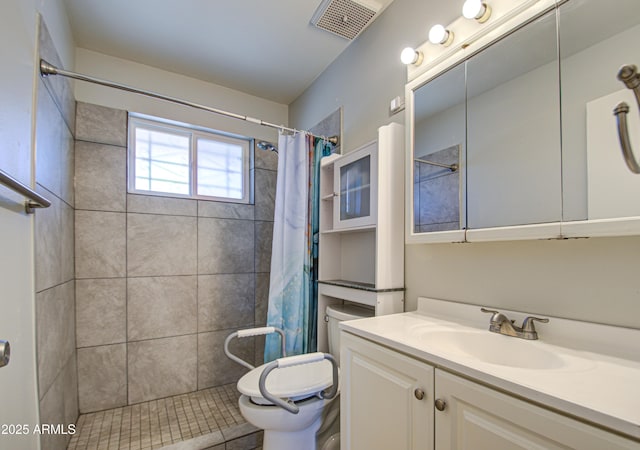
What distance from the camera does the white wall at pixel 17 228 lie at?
813mm

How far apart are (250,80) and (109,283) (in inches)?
75.4

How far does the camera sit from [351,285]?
1.58 metres

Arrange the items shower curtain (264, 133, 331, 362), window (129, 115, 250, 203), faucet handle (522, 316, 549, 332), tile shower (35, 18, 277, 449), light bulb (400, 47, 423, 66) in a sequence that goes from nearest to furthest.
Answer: faucet handle (522, 316, 549, 332) → light bulb (400, 47, 423, 66) → tile shower (35, 18, 277, 449) → shower curtain (264, 133, 331, 362) → window (129, 115, 250, 203)

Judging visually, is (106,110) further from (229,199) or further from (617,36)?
(617,36)

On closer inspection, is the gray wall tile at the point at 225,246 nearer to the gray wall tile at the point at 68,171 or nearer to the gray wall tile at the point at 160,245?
the gray wall tile at the point at 160,245

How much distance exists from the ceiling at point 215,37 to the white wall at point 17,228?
0.73 meters

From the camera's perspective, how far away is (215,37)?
1926mm

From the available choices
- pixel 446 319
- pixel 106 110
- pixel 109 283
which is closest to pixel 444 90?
pixel 446 319

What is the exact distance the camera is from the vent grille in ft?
5.43

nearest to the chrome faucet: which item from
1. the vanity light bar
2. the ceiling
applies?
the vanity light bar

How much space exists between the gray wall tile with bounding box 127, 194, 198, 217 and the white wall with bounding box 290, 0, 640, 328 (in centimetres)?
133

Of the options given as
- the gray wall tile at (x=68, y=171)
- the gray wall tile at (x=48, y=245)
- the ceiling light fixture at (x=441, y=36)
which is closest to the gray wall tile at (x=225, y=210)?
the gray wall tile at (x=68, y=171)

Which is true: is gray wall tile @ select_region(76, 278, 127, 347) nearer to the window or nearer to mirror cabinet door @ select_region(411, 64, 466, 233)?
the window

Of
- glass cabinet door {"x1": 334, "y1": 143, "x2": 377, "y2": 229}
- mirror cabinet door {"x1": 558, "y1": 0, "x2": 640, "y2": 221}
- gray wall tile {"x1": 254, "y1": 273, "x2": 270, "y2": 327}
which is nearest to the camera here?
mirror cabinet door {"x1": 558, "y1": 0, "x2": 640, "y2": 221}
